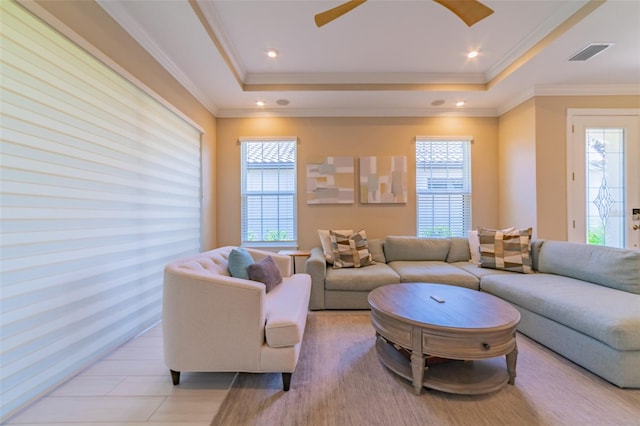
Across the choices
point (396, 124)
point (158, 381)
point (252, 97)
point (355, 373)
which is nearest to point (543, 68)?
point (396, 124)

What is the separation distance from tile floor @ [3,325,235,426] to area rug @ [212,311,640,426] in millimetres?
149

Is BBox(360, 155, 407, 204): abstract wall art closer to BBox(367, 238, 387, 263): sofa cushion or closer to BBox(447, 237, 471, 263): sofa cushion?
BBox(367, 238, 387, 263): sofa cushion

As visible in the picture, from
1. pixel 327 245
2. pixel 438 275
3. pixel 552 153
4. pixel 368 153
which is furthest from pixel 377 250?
Result: pixel 552 153

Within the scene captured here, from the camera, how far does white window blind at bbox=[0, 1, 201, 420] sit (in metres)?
1.36

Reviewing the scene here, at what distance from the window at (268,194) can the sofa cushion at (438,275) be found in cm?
174

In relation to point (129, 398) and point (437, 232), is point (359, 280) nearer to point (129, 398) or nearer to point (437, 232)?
point (437, 232)

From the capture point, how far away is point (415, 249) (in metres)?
3.51

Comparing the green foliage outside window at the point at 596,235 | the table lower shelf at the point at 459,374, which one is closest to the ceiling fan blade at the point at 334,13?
the table lower shelf at the point at 459,374

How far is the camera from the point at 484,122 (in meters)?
4.00

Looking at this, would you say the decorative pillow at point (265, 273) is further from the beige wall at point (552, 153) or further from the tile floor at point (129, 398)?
the beige wall at point (552, 153)

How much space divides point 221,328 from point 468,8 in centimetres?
256

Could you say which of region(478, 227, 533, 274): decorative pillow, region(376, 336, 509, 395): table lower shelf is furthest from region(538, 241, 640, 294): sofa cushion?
region(376, 336, 509, 395): table lower shelf

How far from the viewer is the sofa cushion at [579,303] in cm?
157

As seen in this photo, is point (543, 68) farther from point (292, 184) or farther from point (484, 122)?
point (292, 184)
